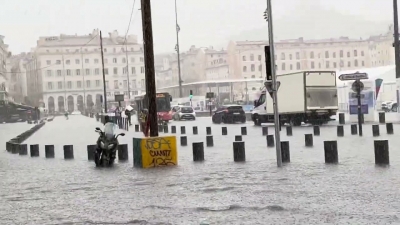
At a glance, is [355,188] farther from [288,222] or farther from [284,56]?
[284,56]

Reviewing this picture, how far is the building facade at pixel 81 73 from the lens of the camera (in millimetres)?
140250

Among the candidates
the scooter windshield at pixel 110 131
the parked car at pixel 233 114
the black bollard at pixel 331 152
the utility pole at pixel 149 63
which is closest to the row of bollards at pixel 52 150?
the scooter windshield at pixel 110 131

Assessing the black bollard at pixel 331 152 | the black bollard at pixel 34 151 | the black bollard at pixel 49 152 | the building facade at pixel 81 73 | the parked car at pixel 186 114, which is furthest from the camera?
the building facade at pixel 81 73

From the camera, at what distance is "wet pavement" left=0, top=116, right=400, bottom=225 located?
902 centimetres

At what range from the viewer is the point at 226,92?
387 feet

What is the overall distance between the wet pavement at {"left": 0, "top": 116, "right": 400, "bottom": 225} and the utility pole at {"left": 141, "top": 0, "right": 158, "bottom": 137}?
4.40 ft

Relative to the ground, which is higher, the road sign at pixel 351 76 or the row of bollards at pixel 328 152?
the road sign at pixel 351 76

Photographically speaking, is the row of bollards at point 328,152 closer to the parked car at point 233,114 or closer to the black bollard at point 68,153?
the black bollard at point 68,153

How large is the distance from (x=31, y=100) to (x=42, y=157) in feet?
354

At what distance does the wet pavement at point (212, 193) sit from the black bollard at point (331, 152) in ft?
0.67

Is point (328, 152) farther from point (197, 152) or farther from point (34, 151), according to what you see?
point (34, 151)

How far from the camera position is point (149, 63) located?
19047 mm

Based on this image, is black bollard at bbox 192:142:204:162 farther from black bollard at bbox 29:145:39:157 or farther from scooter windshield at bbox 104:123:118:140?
black bollard at bbox 29:145:39:157

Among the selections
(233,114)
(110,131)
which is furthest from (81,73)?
(110,131)
